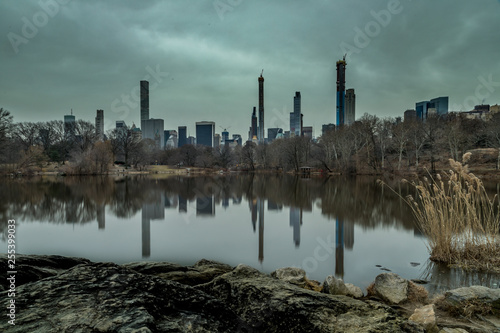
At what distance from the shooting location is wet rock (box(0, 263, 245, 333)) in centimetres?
210

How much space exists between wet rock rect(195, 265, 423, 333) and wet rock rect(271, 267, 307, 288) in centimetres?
124

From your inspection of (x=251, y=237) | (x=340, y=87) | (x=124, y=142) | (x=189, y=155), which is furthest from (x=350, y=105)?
(x=251, y=237)

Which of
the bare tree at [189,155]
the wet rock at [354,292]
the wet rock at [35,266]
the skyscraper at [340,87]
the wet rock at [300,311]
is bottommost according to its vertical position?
the wet rock at [354,292]

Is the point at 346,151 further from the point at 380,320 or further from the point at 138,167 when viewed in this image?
the point at 380,320

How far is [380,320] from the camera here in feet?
9.77

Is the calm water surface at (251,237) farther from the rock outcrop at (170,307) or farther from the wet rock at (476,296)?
the rock outcrop at (170,307)

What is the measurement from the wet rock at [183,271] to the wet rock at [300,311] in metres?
0.98

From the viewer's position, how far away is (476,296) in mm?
3836

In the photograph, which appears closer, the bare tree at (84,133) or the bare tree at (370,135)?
the bare tree at (370,135)

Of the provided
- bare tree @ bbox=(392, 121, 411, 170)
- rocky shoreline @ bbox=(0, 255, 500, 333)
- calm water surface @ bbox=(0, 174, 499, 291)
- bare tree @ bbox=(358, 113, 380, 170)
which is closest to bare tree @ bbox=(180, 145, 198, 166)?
bare tree @ bbox=(358, 113, 380, 170)

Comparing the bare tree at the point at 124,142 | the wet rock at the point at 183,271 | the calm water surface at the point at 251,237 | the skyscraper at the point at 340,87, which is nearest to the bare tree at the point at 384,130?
the calm water surface at the point at 251,237

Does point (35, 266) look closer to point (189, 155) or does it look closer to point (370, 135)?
point (370, 135)

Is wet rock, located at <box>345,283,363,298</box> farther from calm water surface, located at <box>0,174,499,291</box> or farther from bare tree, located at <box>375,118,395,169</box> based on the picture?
bare tree, located at <box>375,118,395,169</box>

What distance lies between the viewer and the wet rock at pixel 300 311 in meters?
2.90
